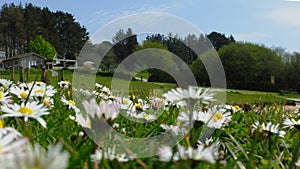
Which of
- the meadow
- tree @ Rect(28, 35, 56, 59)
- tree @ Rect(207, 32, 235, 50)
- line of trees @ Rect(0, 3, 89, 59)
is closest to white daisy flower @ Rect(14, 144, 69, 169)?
the meadow

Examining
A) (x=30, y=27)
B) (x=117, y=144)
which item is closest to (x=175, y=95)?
(x=117, y=144)

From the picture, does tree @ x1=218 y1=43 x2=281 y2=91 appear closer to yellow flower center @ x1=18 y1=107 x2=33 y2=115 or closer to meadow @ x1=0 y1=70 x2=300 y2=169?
meadow @ x1=0 y1=70 x2=300 y2=169

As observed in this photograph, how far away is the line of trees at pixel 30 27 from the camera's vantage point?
23.9m

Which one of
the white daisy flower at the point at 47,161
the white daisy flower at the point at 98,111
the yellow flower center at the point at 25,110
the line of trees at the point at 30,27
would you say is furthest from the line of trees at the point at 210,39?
the white daisy flower at the point at 47,161

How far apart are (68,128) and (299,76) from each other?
2066cm

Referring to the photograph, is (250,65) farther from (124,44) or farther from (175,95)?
(175,95)

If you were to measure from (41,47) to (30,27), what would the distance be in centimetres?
222

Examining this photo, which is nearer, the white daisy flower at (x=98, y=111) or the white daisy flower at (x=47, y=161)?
the white daisy flower at (x=47, y=161)

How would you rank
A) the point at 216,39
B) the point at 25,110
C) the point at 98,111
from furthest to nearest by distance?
the point at 216,39 < the point at 25,110 < the point at 98,111

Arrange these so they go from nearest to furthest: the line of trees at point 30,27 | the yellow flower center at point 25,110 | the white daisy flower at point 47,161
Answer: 1. the white daisy flower at point 47,161
2. the yellow flower center at point 25,110
3. the line of trees at point 30,27

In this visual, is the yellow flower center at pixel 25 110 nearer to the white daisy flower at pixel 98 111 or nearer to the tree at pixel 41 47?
the white daisy flower at pixel 98 111

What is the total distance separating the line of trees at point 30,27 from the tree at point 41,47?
45 cm

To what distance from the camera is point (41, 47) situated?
84.7ft

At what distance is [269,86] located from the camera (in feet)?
65.6
